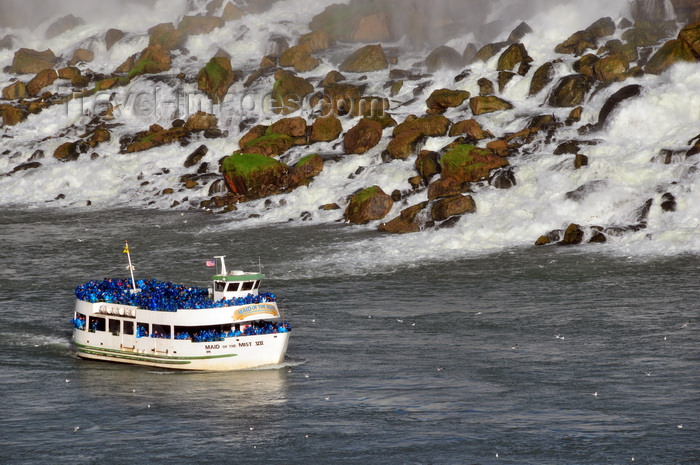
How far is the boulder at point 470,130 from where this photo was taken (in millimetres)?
76438

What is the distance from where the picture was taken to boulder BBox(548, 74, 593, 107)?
78.6m

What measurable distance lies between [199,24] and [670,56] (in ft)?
224

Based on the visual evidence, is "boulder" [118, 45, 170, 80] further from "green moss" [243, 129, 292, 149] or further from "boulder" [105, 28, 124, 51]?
"green moss" [243, 129, 292, 149]

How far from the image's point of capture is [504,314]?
46188 millimetres

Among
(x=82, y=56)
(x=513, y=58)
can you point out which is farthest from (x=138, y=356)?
(x=82, y=56)

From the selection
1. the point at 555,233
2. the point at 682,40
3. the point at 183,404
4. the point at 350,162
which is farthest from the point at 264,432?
the point at 682,40

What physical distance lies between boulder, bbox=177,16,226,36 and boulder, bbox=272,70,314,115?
32.3 m

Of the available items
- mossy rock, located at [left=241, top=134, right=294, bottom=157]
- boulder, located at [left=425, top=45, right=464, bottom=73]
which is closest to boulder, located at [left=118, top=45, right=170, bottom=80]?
boulder, located at [left=425, top=45, right=464, bottom=73]

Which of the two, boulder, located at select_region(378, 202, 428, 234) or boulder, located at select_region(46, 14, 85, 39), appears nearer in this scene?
boulder, located at select_region(378, 202, 428, 234)

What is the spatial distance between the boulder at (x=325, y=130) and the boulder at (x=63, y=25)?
69047mm

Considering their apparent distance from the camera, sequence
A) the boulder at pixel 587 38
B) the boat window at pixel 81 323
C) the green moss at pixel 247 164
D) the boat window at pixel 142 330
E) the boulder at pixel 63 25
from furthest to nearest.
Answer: the boulder at pixel 63 25 → the boulder at pixel 587 38 → the green moss at pixel 247 164 → the boat window at pixel 81 323 → the boat window at pixel 142 330

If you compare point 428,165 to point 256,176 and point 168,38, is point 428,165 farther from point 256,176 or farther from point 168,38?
point 168,38

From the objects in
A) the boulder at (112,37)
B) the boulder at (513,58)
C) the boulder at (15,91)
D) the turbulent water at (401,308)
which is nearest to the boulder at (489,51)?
the turbulent water at (401,308)

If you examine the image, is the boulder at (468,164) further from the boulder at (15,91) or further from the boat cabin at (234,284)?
the boulder at (15,91)
